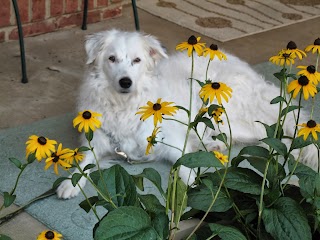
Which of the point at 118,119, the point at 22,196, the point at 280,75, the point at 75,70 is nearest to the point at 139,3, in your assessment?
the point at 75,70

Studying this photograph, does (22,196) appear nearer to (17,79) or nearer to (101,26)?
(17,79)

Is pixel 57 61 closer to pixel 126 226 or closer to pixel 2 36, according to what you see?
pixel 2 36

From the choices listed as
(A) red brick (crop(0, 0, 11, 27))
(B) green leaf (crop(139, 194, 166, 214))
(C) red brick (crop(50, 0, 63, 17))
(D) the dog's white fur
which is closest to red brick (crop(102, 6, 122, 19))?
(C) red brick (crop(50, 0, 63, 17))

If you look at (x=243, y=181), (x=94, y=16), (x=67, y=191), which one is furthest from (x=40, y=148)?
(x=94, y=16)

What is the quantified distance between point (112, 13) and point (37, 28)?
0.81 meters

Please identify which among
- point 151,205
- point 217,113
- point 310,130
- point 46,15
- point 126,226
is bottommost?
point 46,15

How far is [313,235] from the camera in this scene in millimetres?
2170

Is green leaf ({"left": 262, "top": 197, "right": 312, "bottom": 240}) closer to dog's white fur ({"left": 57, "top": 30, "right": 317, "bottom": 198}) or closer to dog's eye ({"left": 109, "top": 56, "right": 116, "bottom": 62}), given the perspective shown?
dog's white fur ({"left": 57, "top": 30, "right": 317, "bottom": 198})

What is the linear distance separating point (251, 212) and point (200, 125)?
87.3 inches

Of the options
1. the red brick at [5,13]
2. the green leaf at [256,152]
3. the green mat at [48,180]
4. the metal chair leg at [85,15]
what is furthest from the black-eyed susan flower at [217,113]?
the metal chair leg at [85,15]

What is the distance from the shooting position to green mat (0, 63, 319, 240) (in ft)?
10.9

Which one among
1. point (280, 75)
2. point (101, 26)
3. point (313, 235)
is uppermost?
point (280, 75)

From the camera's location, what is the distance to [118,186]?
206 centimetres

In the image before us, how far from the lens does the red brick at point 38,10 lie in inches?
225
